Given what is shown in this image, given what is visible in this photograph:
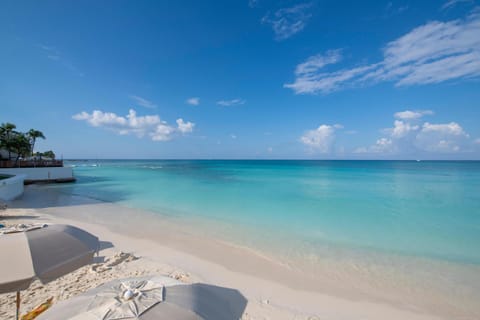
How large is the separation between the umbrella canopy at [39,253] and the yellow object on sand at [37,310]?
78cm

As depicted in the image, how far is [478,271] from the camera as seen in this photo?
5742 millimetres

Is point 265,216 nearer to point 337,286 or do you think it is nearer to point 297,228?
point 297,228

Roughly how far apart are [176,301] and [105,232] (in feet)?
25.1

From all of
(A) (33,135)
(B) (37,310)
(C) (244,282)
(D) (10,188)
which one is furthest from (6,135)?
(C) (244,282)

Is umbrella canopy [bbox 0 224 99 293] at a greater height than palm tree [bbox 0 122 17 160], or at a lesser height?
lesser

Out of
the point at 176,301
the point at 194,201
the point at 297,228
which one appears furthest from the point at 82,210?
the point at 176,301

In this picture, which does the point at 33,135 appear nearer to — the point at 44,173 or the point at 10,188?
the point at 44,173

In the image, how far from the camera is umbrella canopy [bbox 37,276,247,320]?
1814 millimetres

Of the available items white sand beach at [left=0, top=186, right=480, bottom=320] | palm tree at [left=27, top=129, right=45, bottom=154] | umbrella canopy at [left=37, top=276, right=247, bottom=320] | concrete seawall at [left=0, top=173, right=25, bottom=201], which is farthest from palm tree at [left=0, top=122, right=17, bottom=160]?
umbrella canopy at [left=37, top=276, right=247, bottom=320]

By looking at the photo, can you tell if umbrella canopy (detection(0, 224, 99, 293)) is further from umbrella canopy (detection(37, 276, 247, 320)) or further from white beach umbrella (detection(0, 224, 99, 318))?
umbrella canopy (detection(37, 276, 247, 320))

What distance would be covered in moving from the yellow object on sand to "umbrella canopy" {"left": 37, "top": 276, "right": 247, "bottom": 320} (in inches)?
79.1

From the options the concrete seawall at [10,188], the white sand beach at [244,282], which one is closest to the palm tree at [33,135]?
the concrete seawall at [10,188]

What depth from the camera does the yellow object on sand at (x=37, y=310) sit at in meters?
3.14

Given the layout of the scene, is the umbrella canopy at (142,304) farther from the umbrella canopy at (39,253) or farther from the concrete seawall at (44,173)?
the concrete seawall at (44,173)
